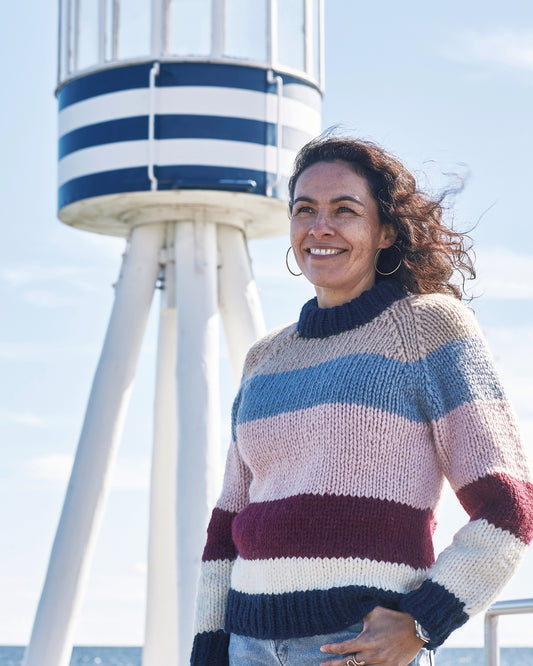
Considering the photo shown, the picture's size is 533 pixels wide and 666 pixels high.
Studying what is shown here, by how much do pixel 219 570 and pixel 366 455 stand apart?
2.30 feet

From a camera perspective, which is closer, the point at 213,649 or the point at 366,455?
the point at 366,455

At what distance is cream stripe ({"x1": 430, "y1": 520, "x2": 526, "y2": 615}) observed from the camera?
294cm

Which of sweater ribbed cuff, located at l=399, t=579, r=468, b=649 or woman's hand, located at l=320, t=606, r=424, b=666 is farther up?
sweater ribbed cuff, located at l=399, t=579, r=468, b=649

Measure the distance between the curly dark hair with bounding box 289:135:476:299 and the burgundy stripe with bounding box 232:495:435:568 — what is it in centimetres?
67

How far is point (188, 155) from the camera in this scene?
27.4 ft

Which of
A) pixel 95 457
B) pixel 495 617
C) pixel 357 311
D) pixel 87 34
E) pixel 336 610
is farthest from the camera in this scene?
pixel 87 34

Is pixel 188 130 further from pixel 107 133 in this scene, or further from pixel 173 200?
pixel 107 133

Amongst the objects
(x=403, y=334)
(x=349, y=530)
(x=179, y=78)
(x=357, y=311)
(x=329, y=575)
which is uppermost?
(x=179, y=78)

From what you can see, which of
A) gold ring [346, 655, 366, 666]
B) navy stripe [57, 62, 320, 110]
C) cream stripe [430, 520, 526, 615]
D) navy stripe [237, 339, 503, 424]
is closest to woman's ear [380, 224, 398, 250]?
navy stripe [237, 339, 503, 424]

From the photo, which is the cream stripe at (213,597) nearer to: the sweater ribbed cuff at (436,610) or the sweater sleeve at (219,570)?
the sweater sleeve at (219,570)

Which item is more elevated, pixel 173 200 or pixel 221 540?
pixel 173 200

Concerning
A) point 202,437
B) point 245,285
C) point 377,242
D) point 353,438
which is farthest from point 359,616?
point 245,285

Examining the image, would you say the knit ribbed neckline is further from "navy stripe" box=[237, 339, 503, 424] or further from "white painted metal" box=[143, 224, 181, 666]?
"white painted metal" box=[143, 224, 181, 666]

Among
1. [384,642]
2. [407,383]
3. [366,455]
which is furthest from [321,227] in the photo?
→ [384,642]
